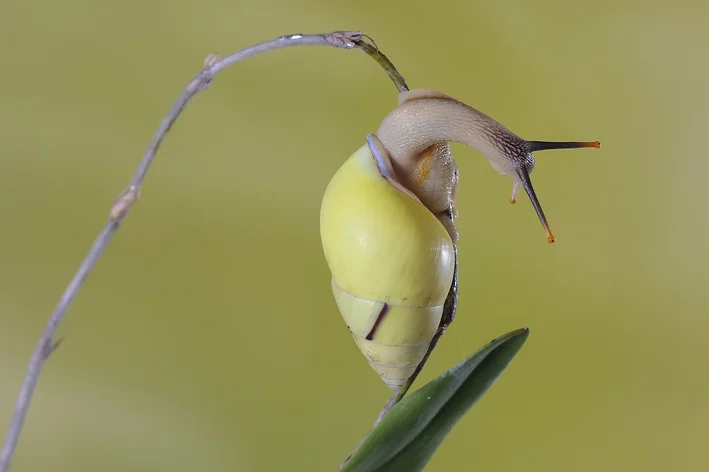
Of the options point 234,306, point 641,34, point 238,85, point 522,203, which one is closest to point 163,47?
point 238,85

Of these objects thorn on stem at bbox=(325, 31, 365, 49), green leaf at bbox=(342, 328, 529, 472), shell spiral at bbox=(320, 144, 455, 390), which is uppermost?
thorn on stem at bbox=(325, 31, 365, 49)

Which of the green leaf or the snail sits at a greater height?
the snail

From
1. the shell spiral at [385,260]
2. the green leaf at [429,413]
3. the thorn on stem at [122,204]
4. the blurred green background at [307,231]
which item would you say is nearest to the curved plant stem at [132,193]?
the thorn on stem at [122,204]

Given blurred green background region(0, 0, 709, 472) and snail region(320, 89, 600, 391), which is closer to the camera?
snail region(320, 89, 600, 391)

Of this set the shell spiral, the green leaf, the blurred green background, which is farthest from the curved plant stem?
the blurred green background

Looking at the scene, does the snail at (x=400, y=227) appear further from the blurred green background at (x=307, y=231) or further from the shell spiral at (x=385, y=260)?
the blurred green background at (x=307, y=231)

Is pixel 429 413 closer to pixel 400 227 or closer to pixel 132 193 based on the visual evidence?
pixel 400 227

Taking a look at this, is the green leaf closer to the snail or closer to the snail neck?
the snail
